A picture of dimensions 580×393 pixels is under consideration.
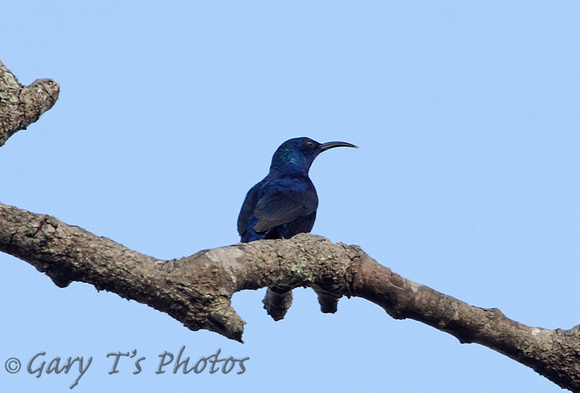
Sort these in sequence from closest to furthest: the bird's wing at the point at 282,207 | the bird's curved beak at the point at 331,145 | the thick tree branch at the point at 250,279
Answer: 1. the thick tree branch at the point at 250,279
2. the bird's wing at the point at 282,207
3. the bird's curved beak at the point at 331,145

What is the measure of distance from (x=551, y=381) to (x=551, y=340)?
0.27 meters

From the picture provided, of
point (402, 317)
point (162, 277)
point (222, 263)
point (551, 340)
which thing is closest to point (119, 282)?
point (162, 277)

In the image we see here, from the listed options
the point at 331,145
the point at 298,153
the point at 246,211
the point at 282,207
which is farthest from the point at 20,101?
the point at 331,145

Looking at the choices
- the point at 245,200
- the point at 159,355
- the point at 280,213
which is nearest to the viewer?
the point at 159,355

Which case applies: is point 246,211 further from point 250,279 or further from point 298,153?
point 250,279

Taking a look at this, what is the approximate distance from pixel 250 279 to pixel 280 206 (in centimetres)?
291

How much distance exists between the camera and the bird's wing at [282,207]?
20.9 ft

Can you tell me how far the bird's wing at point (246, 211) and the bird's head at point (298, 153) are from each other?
109cm

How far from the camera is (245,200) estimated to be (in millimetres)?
7219

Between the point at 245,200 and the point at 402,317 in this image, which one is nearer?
the point at 402,317

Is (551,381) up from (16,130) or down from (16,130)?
down

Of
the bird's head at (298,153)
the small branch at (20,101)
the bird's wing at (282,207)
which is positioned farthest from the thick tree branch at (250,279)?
the bird's head at (298,153)

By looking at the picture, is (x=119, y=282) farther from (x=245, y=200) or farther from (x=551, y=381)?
(x=245, y=200)

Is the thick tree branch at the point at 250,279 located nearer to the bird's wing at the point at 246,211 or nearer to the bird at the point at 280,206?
the bird at the point at 280,206
